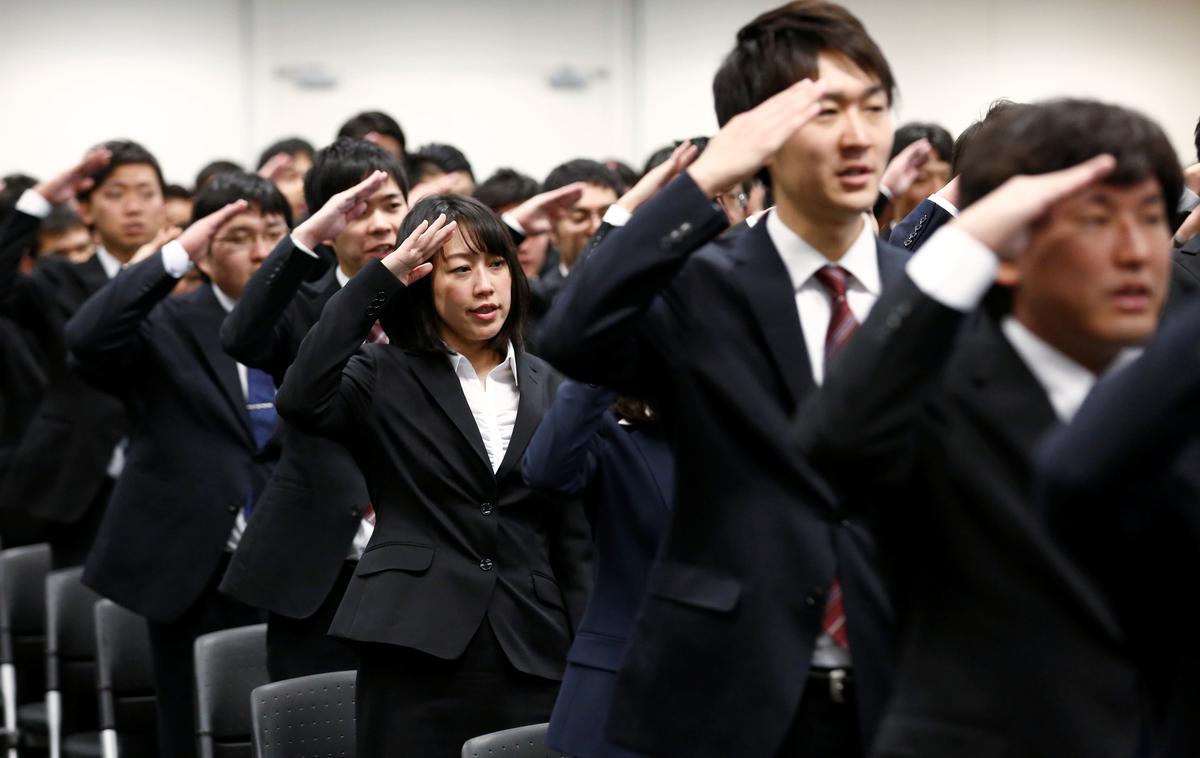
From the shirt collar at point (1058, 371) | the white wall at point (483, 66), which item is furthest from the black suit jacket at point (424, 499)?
the white wall at point (483, 66)

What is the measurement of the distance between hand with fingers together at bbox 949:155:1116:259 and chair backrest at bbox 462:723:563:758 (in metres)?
1.53

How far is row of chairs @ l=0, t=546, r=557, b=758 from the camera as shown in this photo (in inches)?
127

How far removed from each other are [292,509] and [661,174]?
4.96 feet

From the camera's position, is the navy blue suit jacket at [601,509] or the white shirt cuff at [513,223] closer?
the navy blue suit jacket at [601,509]

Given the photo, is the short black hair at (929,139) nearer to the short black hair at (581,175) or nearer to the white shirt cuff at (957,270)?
the short black hair at (581,175)

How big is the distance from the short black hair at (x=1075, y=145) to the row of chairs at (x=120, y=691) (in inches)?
59.4

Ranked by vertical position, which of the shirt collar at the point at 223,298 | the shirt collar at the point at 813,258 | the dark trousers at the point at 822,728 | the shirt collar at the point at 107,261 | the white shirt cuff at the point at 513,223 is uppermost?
the shirt collar at the point at 107,261

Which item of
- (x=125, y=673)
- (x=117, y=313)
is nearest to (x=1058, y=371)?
(x=117, y=313)

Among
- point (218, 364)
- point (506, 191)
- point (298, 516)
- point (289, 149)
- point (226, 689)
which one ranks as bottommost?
point (226, 689)

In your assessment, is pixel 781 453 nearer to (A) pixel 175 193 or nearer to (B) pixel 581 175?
(B) pixel 581 175

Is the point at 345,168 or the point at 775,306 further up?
the point at 345,168

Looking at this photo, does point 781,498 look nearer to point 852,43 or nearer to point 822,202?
point 822,202

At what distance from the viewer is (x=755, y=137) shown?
199 centimetres

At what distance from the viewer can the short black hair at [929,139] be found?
16.9ft
